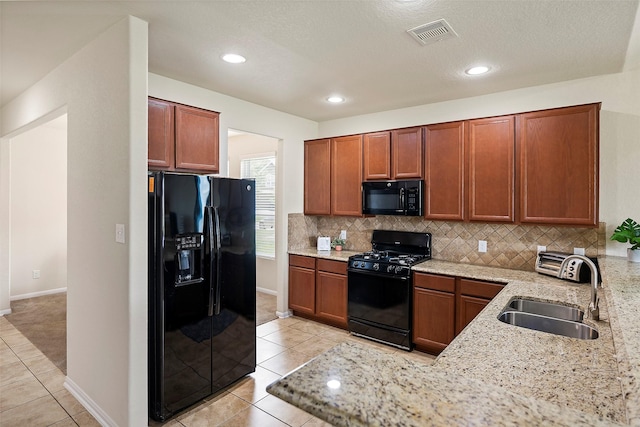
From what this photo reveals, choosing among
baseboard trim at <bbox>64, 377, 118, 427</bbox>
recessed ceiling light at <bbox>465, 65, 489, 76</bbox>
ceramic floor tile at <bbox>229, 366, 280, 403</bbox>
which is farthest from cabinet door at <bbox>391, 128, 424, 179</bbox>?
baseboard trim at <bbox>64, 377, 118, 427</bbox>

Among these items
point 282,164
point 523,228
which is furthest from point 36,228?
point 523,228

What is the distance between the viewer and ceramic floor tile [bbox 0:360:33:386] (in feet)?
9.84

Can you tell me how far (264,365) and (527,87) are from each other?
3.54m

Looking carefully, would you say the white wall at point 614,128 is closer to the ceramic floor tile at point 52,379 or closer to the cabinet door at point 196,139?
the cabinet door at point 196,139

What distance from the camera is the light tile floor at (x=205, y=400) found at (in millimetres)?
2475

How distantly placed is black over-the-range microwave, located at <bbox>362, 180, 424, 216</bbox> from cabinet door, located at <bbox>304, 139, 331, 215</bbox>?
57 cm

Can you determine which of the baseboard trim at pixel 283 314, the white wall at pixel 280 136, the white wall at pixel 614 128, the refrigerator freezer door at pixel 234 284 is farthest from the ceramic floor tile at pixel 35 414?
the white wall at pixel 614 128

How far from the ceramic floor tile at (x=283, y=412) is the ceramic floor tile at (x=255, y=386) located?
84 mm

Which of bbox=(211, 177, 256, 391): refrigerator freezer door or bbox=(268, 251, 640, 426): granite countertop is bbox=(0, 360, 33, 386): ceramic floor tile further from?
bbox=(268, 251, 640, 426): granite countertop

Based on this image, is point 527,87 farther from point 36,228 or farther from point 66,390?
point 36,228

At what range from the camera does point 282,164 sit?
14.7 ft

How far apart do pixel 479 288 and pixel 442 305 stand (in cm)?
38

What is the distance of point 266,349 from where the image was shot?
3.64 m

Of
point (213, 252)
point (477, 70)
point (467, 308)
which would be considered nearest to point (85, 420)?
point (213, 252)
